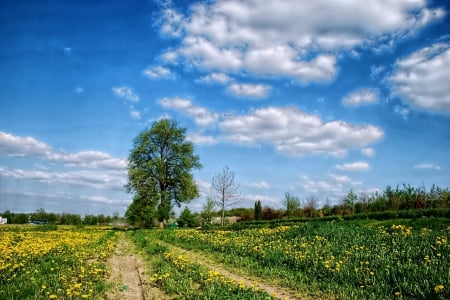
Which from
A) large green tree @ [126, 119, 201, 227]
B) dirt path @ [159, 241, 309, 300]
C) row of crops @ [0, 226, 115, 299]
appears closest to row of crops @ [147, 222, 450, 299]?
dirt path @ [159, 241, 309, 300]

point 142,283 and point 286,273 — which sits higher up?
point 286,273

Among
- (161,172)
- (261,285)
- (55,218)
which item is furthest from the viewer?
(55,218)

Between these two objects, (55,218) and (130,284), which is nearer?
(130,284)

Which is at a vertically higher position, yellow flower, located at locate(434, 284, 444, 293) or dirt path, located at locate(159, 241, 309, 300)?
yellow flower, located at locate(434, 284, 444, 293)

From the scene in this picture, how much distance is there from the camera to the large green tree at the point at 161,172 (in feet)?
170

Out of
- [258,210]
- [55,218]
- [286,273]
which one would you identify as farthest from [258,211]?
[55,218]

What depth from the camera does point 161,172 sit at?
52938 millimetres

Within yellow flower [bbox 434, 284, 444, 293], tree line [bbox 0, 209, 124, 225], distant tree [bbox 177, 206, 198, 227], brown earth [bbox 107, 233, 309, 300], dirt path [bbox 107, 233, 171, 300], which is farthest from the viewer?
tree line [bbox 0, 209, 124, 225]

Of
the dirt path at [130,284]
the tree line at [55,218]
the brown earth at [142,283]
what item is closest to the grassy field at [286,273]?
the brown earth at [142,283]

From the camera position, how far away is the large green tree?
51844mm

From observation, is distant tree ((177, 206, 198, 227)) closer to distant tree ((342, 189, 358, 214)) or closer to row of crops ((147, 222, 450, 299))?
distant tree ((342, 189, 358, 214))

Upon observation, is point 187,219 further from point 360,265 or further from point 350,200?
point 360,265

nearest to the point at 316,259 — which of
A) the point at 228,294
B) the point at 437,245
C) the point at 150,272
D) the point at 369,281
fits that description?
the point at 369,281

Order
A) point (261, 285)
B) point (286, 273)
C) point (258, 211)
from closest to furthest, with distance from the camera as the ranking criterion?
point (261, 285) → point (286, 273) → point (258, 211)
